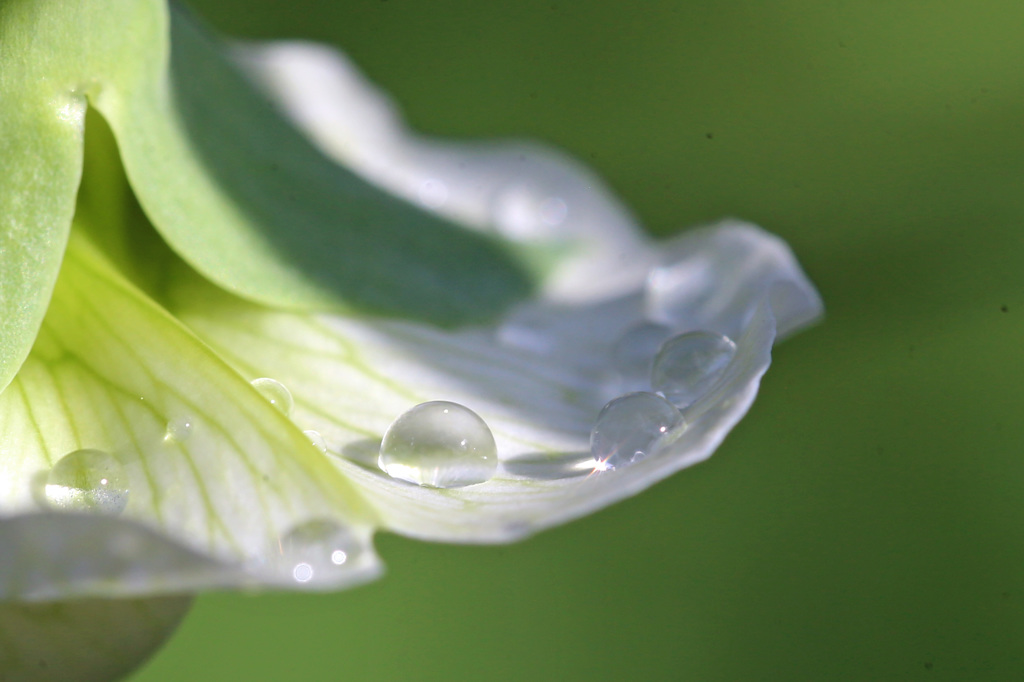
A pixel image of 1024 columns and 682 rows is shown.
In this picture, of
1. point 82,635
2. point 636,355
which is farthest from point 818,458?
point 82,635

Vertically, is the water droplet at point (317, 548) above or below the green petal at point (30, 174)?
below

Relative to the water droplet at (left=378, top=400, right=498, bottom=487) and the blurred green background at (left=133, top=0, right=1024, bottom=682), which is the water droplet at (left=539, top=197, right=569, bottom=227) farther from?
the water droplet at (left=378, top=400, right=498, bottom=487)

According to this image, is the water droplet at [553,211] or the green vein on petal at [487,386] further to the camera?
the water droplet at [553,211]

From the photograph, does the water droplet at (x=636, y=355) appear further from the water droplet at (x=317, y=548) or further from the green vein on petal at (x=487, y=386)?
the water droplet at (x=317, y=548)

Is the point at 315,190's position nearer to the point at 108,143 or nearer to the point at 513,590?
the point at 108,143

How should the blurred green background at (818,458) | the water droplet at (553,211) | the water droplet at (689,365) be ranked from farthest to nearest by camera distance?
1. the water droplet at (553,211)
2. the blurred green background at (818,458)
3. the water droplet at (689,365)

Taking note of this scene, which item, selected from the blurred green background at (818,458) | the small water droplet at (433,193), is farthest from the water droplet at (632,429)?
the small water droplet at (433,193)

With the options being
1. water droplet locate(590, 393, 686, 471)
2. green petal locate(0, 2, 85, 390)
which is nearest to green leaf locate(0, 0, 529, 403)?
green petal locate(0, 2, 85, 390)

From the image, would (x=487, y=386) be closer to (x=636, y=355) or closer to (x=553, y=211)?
(x=636, y=355)
